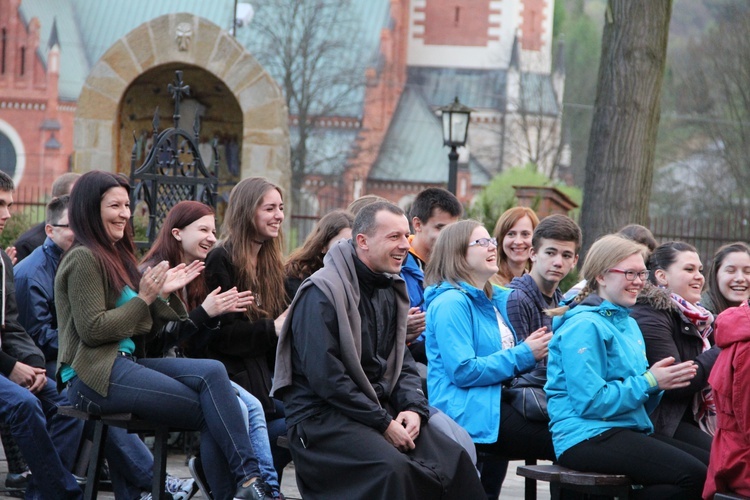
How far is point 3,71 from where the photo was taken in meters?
48.4

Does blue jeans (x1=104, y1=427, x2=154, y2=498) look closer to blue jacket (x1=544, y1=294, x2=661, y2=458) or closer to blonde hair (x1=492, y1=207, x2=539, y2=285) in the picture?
blue jacket (x1=544, y1=294, x2=661, y2=458)

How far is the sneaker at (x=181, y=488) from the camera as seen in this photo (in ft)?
18.7

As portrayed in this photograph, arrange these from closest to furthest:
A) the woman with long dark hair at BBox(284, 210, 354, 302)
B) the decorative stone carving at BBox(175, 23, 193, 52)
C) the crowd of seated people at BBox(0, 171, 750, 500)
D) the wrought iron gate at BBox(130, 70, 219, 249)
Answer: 1. the crowd of seated people at BBox(0, 171, 750, 500)
2. the woman with long dark hair at BBox(284, 210, 354, 302)
3. the wrought iron gate at BBox(130, 70, 219, 249)
4. the decorative stone carving at BBox(175, 23, 193, 52)

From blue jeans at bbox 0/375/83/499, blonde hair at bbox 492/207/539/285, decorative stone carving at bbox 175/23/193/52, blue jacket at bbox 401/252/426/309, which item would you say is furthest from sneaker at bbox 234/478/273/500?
decorative stone carving at bbox 175/23/193/52

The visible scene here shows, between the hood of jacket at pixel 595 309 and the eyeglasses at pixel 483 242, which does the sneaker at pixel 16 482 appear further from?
the hood of jacket at pixel 595 309

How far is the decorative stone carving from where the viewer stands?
1176 cm

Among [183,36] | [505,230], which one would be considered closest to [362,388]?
[505,230]

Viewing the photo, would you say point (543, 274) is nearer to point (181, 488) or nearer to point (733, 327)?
point (733, 327)

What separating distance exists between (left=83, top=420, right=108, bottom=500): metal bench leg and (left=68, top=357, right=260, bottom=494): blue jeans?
0.78 ft

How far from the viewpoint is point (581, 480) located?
5.09 meters

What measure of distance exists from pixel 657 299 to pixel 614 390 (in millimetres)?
753

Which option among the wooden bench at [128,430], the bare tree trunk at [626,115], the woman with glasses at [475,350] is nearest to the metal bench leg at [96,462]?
the wooden bench at [128,430]

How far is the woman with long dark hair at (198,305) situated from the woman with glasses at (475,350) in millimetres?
942

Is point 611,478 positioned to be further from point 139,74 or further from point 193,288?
point 139,74
